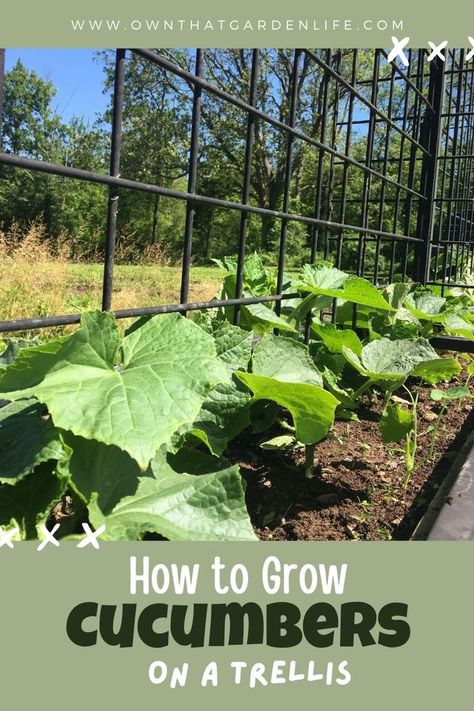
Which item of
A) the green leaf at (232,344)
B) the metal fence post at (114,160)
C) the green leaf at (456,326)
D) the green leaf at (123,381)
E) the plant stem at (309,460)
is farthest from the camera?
the green leaf at (456,326)

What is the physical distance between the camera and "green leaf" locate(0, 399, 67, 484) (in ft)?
2.24

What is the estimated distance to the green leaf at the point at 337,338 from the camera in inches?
60.0

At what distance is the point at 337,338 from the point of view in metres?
1.54

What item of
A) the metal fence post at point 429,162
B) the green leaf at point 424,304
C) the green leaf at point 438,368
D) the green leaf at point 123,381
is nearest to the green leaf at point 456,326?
the green leaf at point 424,304

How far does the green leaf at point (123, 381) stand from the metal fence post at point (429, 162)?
2581mm

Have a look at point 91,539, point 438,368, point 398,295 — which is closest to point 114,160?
point 91,539

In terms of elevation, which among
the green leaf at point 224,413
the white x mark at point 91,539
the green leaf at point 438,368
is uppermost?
the green leaf at point 438,368

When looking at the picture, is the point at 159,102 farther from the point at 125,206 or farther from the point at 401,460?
the point at 401,460

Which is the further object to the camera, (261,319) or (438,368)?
(438,368)

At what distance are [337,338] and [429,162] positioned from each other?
1901 mm

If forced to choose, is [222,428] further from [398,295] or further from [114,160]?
[398,295]

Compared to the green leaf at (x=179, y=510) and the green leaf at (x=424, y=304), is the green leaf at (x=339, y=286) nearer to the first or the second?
the green leaf at (x=424, y=304)

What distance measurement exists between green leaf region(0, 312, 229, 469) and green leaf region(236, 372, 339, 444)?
21cm

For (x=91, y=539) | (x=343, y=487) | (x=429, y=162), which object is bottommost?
(x=343, y=487)
